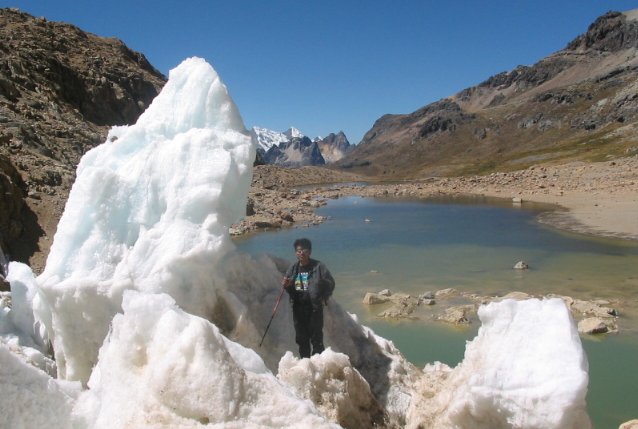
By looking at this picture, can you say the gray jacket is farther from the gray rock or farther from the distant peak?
the distant peak

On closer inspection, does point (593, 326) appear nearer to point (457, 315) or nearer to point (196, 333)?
point (457, 315)

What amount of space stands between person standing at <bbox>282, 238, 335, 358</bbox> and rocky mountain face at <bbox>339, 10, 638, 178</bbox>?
3008 inches

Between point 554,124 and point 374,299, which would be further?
point 554,124

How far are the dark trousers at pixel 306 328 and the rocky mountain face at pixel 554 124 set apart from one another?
76.5 metres

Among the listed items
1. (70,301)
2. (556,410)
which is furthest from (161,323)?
(556,410)

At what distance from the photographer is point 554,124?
447 ft

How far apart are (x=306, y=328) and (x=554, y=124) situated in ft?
478

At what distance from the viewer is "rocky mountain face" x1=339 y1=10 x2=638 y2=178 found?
105938mm

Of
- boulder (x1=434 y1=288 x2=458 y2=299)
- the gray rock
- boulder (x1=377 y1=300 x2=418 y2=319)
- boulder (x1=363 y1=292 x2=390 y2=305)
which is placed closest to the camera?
boulder (x1=377 y1=300 x2=418 y2=319)

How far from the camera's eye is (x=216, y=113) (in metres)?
7.43

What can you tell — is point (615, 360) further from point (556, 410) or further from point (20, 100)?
point (20, 100)

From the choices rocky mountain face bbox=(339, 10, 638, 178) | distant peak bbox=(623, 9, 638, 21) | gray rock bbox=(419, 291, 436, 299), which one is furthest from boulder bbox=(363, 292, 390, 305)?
distant peak bbox=(623, 9, 638, 21)

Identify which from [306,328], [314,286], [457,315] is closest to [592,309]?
[457,315]

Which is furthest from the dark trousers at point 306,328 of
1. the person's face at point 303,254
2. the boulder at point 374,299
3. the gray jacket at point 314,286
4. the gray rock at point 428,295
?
the gray rock at point 428,295
